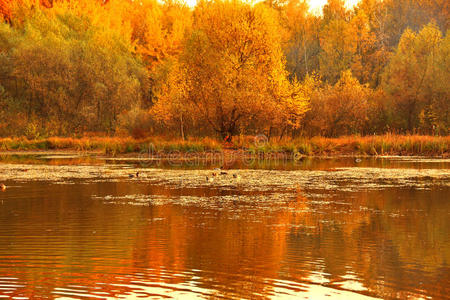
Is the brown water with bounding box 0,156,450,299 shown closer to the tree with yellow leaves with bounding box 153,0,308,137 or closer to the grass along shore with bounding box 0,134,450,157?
the grass along shore with bounding box 0,134,450,157

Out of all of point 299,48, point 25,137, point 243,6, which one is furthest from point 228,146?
point 299,48

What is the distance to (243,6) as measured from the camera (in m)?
39.3

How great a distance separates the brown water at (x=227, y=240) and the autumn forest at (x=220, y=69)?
2001 centimetres

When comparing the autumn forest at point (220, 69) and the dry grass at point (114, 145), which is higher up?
the autumn forest at point (220, 69)

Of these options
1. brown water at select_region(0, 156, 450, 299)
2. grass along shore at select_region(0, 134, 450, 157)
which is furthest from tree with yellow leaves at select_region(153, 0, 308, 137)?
brown water at select_region(0, 156, 450, 299)

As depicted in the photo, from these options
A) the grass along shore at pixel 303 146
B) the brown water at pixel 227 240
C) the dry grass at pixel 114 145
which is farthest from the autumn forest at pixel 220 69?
the brown water at pixel 227 240

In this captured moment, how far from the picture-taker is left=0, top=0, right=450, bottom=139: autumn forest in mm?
39781

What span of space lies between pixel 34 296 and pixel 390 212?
30.2ft

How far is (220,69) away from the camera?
3944 centimetres

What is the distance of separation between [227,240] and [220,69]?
96.5ft

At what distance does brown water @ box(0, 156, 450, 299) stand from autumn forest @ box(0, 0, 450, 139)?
65.7ft

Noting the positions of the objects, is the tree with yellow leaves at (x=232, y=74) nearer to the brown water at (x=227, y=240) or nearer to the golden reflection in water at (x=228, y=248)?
the brown water at (x=227, y=240)

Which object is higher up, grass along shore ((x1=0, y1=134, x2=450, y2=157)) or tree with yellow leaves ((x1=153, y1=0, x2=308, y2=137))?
tree with yellow leaves ((x1=153, y1=0, x2=308, y2=137))

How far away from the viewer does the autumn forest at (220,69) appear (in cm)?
3978
